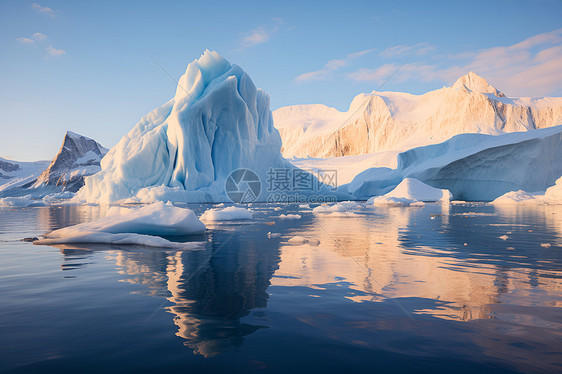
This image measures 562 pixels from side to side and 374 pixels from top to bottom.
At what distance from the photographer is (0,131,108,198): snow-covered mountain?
6575 centimetres

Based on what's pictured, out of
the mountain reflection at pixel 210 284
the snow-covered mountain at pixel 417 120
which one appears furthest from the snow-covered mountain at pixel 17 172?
the mountain reflection at pixel 210 284

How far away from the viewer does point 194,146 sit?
3030 centimetres

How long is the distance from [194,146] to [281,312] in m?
28.0

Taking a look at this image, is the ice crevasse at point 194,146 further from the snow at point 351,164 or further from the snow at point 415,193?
the snow at point 351,164

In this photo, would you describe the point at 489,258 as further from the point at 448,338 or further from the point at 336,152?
the point at 336,152

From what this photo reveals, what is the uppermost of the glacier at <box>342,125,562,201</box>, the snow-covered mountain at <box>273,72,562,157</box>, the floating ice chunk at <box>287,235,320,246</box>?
the snow-covered mountain at <box>273,72,562,157</box>

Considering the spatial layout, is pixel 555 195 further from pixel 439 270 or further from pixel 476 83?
pixel 476 83

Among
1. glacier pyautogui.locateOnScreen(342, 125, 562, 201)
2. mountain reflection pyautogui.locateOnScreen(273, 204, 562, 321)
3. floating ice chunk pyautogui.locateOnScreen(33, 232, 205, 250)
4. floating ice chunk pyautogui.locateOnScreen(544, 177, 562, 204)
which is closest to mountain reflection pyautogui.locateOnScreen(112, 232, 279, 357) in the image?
mountain reflection pyautogui.locateOnScreen(273, 204, 562, 321)

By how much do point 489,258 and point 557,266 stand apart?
1032 mm

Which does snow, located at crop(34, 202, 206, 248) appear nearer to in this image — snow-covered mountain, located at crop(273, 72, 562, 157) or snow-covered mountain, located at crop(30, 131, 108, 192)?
snow-covered mountain, located at crop(273, 72, 562, 157)

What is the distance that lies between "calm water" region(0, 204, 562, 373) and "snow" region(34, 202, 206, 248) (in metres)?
1.31

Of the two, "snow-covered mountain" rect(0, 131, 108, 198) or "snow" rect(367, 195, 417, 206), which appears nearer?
"snow" rect(367, 195, 417, 206)

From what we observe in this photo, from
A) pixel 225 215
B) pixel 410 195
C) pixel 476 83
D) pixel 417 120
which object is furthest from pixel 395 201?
pixel 476 83

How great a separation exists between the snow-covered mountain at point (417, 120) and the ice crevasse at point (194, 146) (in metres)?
35.2
